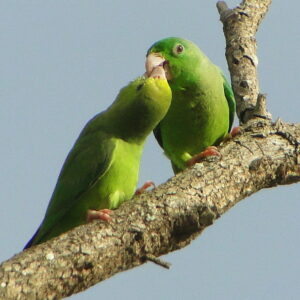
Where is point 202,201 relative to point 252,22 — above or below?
below

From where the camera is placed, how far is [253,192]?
4.85 metres

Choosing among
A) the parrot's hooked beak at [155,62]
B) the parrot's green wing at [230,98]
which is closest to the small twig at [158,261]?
the parrot's hooked beak at [155,62]

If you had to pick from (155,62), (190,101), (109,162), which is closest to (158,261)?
(109,162)

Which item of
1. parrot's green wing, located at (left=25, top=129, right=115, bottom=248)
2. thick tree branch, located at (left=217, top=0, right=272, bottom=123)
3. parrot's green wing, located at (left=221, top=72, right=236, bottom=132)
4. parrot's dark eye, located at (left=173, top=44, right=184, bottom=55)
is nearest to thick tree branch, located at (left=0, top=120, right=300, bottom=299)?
thick tree branch, located at (left=217, top=0, right=272, bottom=123)

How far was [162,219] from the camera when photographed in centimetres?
421

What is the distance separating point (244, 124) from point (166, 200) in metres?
1.47

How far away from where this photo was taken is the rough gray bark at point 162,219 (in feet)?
11.8

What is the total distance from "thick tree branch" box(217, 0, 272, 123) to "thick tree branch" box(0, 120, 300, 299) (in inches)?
22.0

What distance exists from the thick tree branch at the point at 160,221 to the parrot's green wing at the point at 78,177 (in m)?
0.89

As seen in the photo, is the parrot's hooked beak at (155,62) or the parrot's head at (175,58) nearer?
the parrot's hooked beak at (155,62)

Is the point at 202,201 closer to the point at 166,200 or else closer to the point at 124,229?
the point at 166,200

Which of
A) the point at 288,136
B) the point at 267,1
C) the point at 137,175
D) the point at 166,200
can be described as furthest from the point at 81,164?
the point at 267,1

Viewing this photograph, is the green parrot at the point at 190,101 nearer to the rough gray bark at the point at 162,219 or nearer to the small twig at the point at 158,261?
the rough gray bark at the point at 162,219

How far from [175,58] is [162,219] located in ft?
8.70
